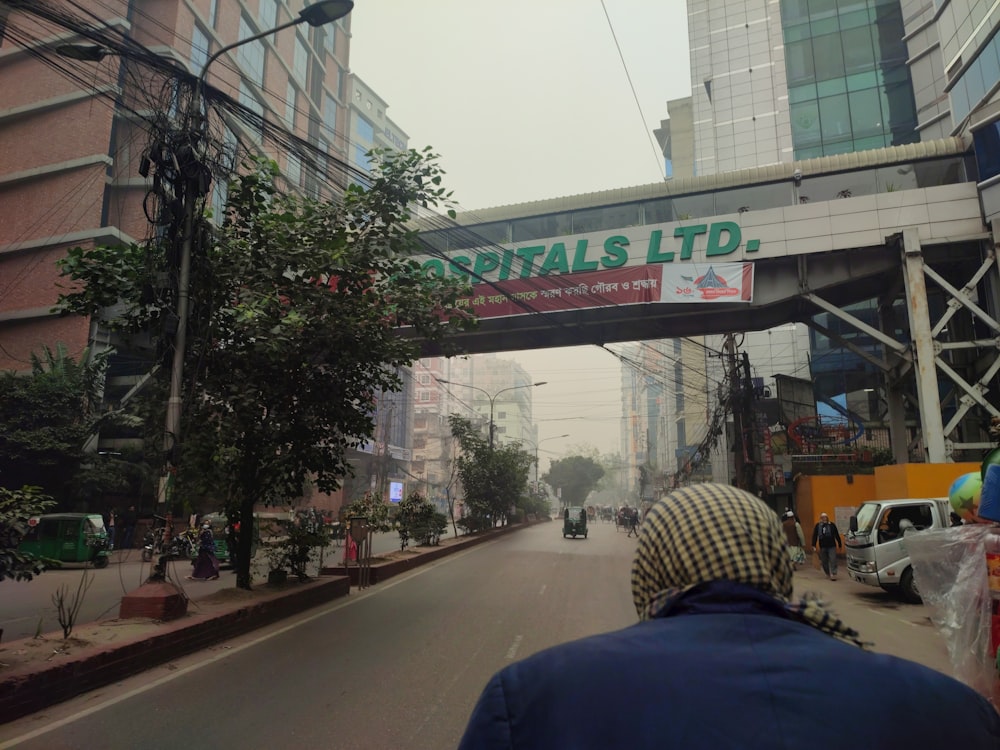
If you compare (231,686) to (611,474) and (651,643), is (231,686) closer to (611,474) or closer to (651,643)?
(651,643)

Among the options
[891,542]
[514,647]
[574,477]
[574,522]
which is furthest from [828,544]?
[574,477]

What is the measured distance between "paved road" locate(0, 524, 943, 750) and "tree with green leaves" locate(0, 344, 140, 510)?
1619 centimetres

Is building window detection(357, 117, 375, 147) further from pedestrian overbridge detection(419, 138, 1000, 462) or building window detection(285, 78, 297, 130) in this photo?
pedestrian overbridge detection(419, 138, 1000, 462)

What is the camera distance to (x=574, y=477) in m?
91.2

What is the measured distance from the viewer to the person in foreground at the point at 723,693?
105 centimetres

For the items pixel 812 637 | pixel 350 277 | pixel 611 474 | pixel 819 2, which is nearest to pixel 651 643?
pixel 812 637

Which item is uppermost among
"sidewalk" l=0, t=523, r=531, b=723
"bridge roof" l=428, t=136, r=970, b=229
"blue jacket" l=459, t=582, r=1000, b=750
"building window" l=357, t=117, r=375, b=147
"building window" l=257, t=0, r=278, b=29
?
"building window" l=357, t=117, r=375, b=147

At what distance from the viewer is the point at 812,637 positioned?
1193 mm

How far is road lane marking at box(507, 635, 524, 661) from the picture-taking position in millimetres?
7049

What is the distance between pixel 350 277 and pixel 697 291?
12788mm

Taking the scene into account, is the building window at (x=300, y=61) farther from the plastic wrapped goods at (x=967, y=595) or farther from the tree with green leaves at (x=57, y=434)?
the plastic wrapped goods at (x=967, y=595)

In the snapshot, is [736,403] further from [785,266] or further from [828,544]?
[828,544]

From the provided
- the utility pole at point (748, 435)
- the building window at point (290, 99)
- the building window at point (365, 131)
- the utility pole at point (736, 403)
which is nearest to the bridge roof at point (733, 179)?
the utility pole at point (736, 403)

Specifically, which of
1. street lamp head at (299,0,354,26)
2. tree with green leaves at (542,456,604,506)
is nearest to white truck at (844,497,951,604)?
street lamp head at (299,0,354,26)
